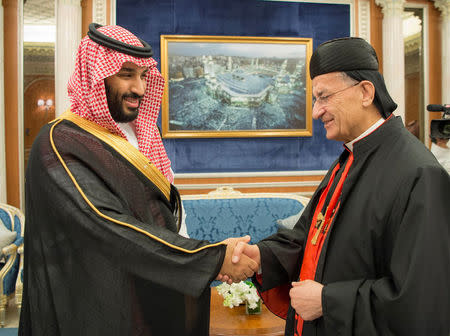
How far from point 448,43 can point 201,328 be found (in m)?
5.90

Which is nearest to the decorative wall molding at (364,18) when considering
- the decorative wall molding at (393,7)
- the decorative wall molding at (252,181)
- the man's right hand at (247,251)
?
the decorative wall molding at (393,7)

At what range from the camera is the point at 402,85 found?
5.88 meters

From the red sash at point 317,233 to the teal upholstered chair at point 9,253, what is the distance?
3.11 meters

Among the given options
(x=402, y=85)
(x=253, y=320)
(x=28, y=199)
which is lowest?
(x=253, y=320)

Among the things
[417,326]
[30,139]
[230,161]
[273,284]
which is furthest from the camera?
[230,161]

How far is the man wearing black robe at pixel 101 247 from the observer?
1453 millimetres

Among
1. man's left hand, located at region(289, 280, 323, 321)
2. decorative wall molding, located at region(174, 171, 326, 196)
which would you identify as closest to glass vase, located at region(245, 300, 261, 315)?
man's left hand, located at region(289, 280, 323, 321)

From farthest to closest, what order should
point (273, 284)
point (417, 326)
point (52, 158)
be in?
point (273, 284)
point (52, 158)
point (417, 326)

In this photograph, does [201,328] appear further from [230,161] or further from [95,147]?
[230,161]

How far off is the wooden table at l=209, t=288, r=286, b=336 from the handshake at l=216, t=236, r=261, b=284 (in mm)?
966

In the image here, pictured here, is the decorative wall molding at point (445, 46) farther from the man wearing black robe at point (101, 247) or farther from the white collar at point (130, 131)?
the man wearing black robe at point (101, 247)

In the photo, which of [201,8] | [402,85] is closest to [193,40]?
[201,8]

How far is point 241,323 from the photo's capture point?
269 cm

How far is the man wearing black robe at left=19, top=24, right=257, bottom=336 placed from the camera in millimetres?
1453
